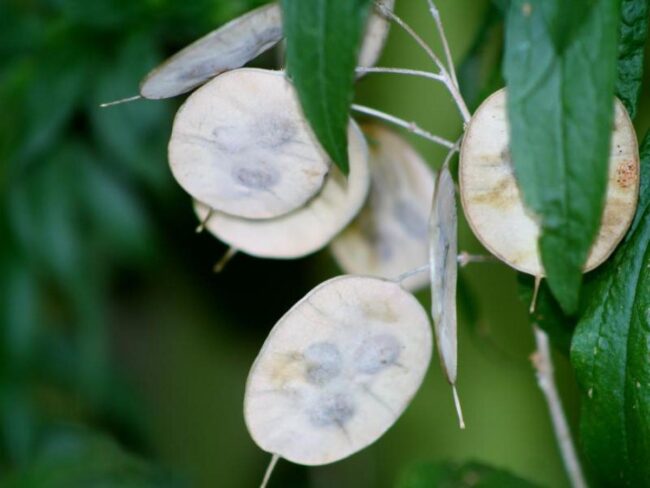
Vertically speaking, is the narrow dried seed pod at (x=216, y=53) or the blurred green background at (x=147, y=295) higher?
the narrow dried seed pod at (x=216, y=53)

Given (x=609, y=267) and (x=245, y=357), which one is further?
(x=245, y=357)

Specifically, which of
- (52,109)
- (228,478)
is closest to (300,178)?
(52,109)

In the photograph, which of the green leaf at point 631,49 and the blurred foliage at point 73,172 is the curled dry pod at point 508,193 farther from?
the blurred foliage at point 73,172

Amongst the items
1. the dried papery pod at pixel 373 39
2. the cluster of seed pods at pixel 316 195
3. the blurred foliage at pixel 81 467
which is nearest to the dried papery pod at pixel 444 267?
the cluster of seed pods at pixel 316 195

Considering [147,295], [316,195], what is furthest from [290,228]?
[147,295]

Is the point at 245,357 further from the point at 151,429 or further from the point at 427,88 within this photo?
the point at 427,88

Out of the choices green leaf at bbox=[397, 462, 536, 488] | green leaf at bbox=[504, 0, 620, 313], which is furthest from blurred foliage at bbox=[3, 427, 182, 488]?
green leaf at bbox=[504, 0, 620, 313]

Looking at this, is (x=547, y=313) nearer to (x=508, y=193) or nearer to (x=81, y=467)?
(x=508, y=193)
